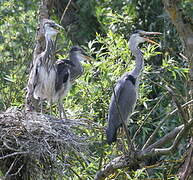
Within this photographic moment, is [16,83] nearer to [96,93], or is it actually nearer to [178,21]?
[96,93]

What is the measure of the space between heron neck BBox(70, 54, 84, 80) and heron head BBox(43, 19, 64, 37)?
1.72 ft

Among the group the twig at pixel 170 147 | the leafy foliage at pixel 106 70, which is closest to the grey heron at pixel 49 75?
the leafy foliage at pixel 106 70

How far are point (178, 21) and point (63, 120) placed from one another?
1405mm

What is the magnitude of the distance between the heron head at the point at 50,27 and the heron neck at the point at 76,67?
0.52m

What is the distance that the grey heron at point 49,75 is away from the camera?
626cm

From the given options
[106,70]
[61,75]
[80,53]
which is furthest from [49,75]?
[106,70]

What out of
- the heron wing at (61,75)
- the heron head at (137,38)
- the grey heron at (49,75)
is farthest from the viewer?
the heron wing at (61,75)

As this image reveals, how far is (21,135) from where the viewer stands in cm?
515

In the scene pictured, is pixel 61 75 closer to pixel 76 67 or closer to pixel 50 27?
pixel 76 67

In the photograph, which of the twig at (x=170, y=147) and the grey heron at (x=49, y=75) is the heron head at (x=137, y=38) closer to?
the grey heron at (x=49, y=75)

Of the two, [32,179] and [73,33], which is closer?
[32,179]

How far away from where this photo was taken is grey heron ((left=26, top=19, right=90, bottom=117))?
6262 mm

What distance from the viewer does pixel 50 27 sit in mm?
6285

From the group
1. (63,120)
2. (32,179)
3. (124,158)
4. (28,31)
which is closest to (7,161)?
(32,179)
